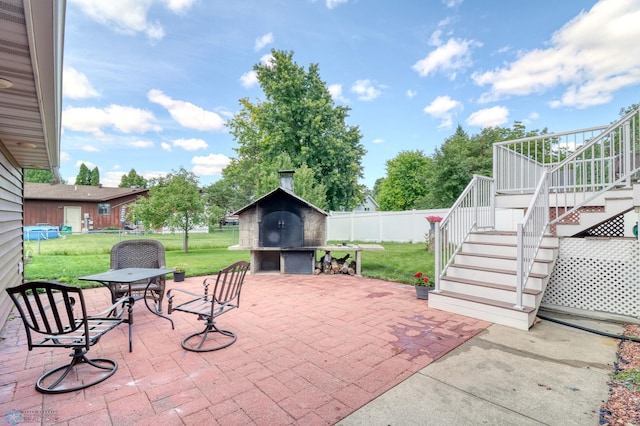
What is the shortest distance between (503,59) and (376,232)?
29.5ft

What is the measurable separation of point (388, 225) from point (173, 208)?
9.83 meters

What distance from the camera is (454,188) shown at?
19.3m

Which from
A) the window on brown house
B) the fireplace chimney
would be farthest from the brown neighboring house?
the fireplace chimney

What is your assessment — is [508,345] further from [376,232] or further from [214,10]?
[376,232]

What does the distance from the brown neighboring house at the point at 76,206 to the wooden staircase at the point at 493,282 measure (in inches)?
963

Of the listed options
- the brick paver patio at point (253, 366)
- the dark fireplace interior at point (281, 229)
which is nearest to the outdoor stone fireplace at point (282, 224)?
the dark fireplace interior at point (281, 229)

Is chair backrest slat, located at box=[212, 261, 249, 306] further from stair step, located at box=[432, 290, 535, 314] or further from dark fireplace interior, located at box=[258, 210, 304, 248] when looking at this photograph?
dark fireplace interior, located at box=[258, 210, 304, 248]

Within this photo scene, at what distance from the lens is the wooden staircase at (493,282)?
3.81 metres

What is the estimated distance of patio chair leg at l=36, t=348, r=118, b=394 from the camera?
7.45 ft

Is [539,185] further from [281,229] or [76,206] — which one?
[76,206]

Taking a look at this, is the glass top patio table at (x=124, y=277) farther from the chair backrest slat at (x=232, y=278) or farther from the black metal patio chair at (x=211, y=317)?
the chair backrest slat at (x=232, y=278)

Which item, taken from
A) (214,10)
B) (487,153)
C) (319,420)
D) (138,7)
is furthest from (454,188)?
(319,420)

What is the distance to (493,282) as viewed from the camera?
435 centimetres

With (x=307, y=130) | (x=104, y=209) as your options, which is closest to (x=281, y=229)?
(x=307, y=130)
